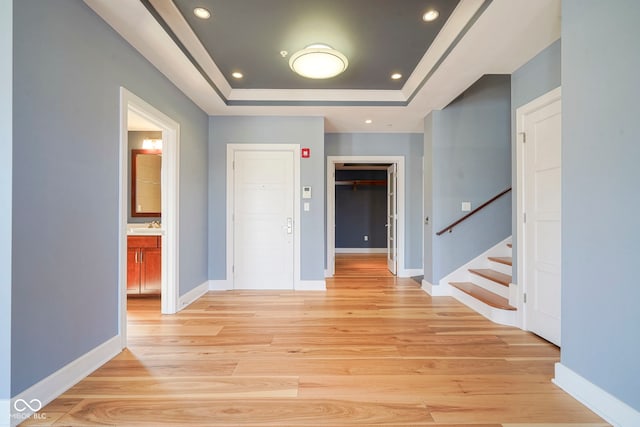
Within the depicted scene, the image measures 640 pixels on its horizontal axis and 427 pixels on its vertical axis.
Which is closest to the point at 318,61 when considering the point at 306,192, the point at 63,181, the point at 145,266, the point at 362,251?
the point at 306,192

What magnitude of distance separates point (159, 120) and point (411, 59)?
2.65m

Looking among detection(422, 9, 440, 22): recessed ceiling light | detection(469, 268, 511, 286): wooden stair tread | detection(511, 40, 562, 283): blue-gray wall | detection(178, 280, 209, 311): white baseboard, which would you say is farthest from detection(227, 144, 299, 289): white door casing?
detection(511, 40, 562, 283): blue-gray wall

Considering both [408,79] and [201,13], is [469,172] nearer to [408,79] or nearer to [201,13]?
[408,79]

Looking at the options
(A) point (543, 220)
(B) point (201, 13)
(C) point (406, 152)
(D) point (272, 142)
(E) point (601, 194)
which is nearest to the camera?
(E) point (601, 194)

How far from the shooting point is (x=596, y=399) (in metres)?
1.58

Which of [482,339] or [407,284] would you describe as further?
[407,284]

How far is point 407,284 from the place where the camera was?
4.51 metres

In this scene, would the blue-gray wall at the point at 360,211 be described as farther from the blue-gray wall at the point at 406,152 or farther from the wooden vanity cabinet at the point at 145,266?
the wooden vanity cabinet at the point at 145,266

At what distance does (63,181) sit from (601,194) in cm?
315

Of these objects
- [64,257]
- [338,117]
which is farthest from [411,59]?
[64,257]

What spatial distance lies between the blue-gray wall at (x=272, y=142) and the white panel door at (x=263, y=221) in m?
0.17

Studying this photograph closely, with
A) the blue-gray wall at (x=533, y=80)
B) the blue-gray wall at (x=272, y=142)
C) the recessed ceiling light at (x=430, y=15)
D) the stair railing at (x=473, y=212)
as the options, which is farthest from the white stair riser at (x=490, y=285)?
the recessed ceiling light at (x=430, y=15)

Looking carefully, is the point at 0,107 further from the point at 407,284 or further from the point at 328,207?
the point at 407,284

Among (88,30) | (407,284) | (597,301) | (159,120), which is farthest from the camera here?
(407,284)
